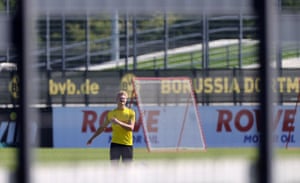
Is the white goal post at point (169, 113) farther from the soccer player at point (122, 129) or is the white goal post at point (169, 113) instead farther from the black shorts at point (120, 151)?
the black shorts at point (120, 151)

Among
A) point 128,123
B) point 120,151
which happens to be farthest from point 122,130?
point 120,151

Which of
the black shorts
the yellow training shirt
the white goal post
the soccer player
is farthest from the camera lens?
the white goal post

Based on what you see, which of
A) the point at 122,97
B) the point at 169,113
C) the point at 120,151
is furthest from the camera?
the point at 169,113

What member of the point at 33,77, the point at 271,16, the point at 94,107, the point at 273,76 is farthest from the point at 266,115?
the point at 94,107

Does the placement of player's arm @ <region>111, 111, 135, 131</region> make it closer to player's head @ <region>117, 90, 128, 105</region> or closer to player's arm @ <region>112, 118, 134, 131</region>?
player's arm @ <region>112, 118, 134, 131</region>

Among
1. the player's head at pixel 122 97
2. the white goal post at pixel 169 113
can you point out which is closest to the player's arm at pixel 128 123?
the player's head at pixel 122 97

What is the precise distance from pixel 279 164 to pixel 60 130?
15.0 meters

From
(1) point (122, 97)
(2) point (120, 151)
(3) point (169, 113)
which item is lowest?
(2) point (120, 151)

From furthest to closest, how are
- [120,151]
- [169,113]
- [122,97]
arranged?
[169,113] → [122,97] → [120,151]

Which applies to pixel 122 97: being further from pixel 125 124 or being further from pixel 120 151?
pixel 120 151

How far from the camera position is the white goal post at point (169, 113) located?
18031mm

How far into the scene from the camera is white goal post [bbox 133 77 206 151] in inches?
710

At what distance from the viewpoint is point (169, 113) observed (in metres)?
18.7

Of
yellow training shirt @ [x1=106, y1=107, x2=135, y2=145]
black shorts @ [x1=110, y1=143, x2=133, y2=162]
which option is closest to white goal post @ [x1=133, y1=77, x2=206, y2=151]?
yellow training shirt @ [x1=106, y1=107, x2=135, y2=145]
